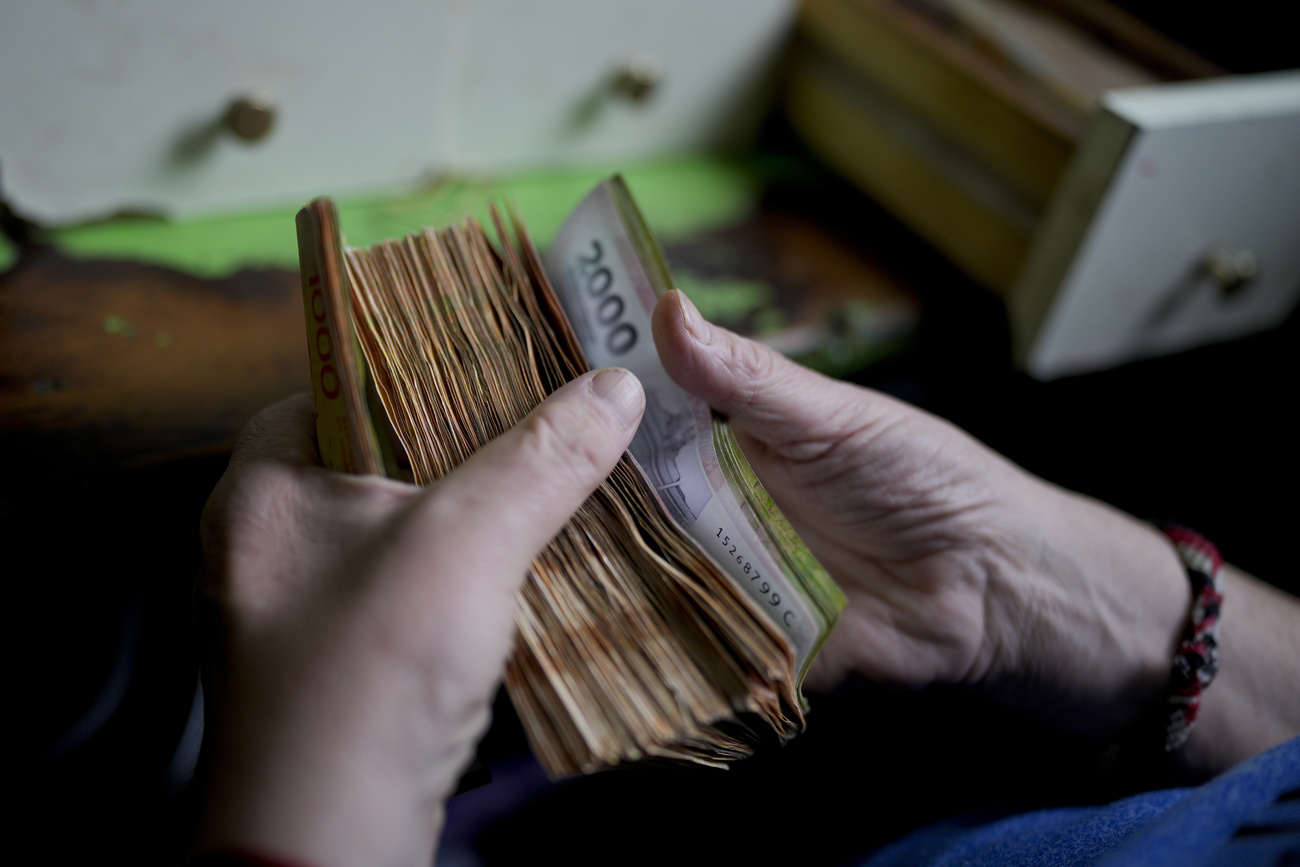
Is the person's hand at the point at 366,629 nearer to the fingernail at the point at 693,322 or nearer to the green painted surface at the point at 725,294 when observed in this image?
the fingernail at the point at 693,322

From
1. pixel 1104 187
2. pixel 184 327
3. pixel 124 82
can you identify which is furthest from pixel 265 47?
pixel 1104 187

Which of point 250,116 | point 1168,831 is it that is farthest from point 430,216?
point 1168,831

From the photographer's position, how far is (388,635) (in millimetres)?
411

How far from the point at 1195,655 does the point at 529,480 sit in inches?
26.9

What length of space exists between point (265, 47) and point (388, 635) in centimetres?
72

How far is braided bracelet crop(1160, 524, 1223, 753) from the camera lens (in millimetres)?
763

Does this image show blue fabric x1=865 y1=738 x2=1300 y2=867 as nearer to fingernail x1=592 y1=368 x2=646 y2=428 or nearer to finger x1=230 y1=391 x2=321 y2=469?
fingernail x1=592 y1=368 x2=646 y2=428

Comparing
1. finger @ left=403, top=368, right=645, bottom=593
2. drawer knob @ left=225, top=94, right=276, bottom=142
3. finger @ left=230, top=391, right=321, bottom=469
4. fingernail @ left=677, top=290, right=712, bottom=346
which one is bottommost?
finger @ left=230, top=391, right=321, bottom=469

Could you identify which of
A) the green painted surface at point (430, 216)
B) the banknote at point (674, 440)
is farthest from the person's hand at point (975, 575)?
the green painted surface at point (430, 216)

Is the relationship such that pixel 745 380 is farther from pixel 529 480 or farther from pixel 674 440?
pixel 529 480

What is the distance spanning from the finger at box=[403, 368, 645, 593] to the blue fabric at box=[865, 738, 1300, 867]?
38cm

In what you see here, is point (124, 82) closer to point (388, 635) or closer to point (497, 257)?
point (497, 257)

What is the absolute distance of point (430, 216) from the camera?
3.24 feet

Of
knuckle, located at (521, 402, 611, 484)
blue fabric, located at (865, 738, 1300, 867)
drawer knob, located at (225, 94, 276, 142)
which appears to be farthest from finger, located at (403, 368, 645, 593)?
drawer knob, located at (225, 94, 276, 142)
